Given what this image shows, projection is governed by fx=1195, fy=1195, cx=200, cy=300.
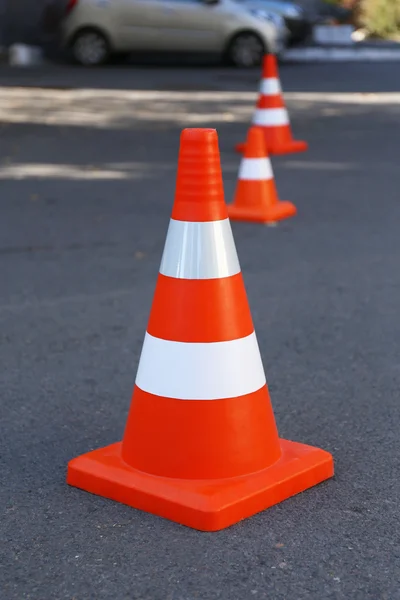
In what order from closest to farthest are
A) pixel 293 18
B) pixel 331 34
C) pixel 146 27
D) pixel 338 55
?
pixel 146 27, pixel 293 18, pixel 338 55, pixel 331 34

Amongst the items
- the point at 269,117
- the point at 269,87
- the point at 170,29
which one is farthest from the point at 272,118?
the point at 170,29

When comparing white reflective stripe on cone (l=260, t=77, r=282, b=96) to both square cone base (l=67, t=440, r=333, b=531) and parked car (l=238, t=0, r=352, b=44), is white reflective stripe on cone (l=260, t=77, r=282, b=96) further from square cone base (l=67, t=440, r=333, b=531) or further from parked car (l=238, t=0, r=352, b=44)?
parked car (l=238, t=0, r=352, b=44)

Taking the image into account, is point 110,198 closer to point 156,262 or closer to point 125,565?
point 156,262

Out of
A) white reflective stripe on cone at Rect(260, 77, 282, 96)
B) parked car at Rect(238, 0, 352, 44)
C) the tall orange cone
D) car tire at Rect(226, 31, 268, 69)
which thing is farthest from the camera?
parked car at Rect(238, 0, 352, 44)

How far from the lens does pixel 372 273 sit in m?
6.58

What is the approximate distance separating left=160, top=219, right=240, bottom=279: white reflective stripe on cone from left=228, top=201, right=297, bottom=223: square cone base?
4.73 meters

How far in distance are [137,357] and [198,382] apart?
1609 millimetres

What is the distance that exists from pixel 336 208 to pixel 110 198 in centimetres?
179

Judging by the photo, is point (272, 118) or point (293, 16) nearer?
point (272, 118)

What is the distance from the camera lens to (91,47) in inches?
870

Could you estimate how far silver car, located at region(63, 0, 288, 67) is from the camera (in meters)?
21.6

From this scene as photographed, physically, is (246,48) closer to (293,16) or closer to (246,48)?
(246,48)

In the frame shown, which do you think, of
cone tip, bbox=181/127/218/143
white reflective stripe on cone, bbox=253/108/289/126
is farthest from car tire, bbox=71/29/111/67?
cone tip, bbox=181/127/218/143

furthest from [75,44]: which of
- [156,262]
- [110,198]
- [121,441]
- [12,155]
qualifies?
[121,441]
